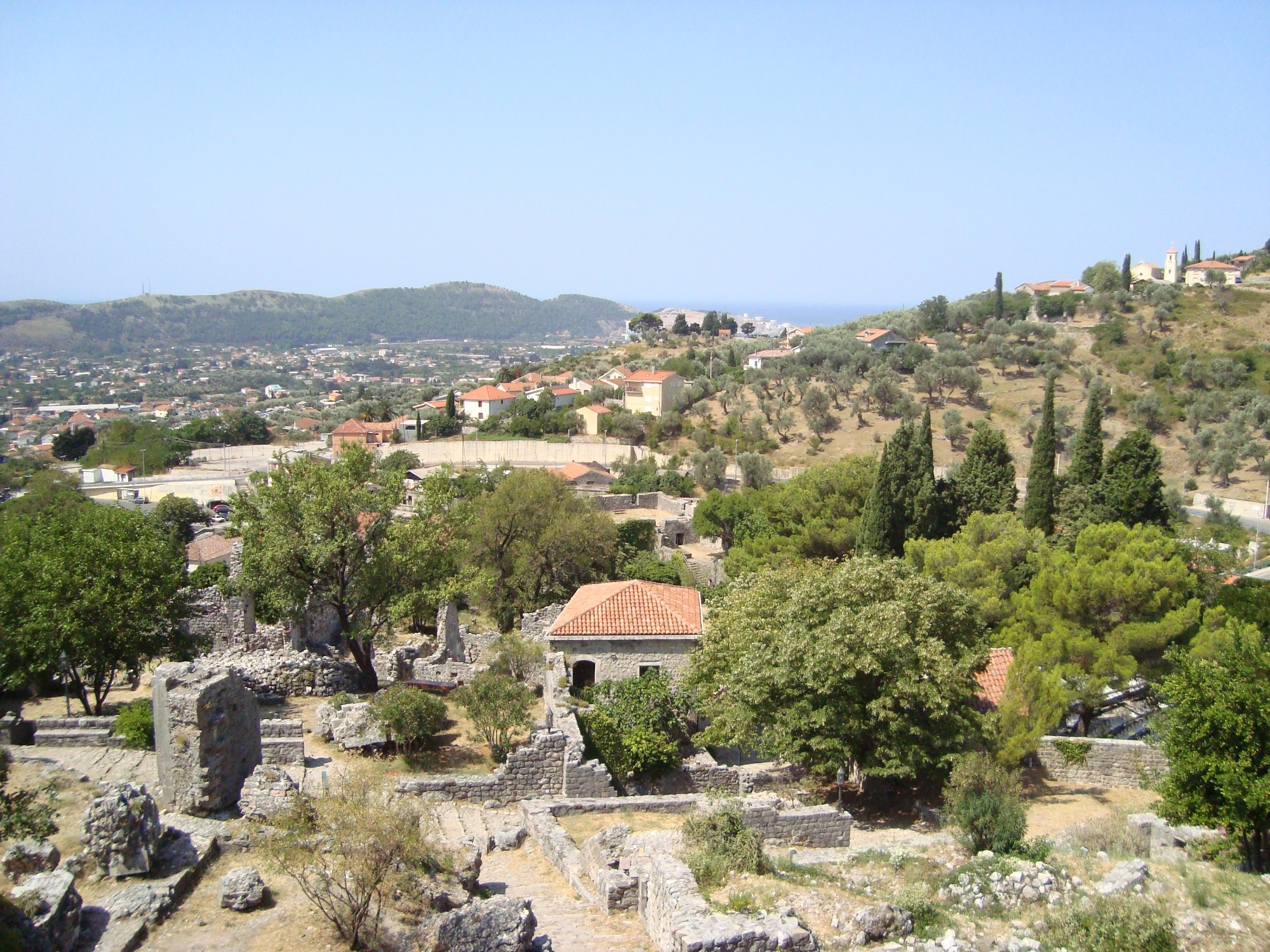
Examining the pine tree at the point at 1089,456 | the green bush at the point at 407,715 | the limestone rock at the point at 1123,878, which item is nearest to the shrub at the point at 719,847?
the limestone rock at the point at 1123,878

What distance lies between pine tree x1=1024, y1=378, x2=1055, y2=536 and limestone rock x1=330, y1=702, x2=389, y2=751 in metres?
26.7

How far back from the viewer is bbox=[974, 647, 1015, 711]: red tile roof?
63.8 ft

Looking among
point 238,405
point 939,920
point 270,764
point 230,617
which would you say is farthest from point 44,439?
point 939,920

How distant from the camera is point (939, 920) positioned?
10430mm

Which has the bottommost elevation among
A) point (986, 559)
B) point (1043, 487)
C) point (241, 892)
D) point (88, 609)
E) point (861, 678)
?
point (986, 559)

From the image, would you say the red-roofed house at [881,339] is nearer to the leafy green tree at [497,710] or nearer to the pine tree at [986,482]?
the pine tree at [986,482]

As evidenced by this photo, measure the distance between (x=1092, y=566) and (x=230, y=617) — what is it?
2177cm

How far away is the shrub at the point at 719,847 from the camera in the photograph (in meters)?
10.9

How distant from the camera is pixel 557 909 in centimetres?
1120

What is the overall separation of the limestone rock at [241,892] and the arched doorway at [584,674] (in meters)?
12.5

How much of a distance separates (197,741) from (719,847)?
6.71 metres

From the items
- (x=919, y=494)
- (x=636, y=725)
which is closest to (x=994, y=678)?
(x=636, y=725)

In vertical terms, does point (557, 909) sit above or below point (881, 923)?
below

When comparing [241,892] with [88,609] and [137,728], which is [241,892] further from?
[88,609]
